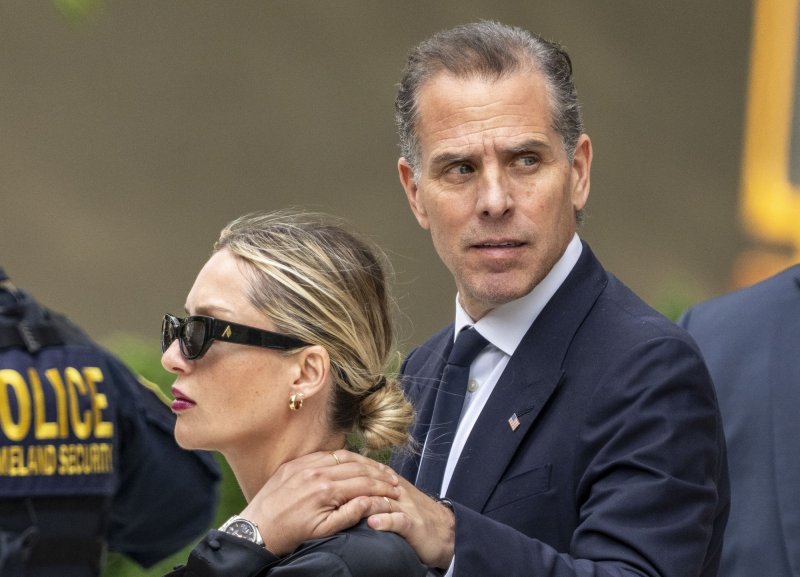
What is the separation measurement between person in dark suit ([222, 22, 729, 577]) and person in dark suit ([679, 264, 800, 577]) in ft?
1.17

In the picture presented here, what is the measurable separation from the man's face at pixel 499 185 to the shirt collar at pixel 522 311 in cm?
3

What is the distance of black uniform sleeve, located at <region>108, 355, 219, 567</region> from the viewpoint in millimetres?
3176

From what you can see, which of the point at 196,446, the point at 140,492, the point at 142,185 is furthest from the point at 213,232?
the point at 196,446

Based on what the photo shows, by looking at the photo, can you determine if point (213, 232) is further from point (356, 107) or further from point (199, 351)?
point (199, 351)

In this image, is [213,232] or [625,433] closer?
[625,433]

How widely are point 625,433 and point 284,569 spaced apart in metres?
0.65

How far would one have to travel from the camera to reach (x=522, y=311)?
2.86 metres

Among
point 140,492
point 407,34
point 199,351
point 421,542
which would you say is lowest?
point 140,492

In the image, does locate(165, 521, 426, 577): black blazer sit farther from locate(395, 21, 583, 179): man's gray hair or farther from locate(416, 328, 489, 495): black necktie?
locate(395, 21, 583, 179): man's gray hair

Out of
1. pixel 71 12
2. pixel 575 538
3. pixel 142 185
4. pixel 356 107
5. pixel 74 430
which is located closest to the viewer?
pixel 575 538

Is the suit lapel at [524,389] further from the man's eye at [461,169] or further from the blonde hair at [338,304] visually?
the man's eye at [461,169]

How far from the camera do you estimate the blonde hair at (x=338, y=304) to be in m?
2.52

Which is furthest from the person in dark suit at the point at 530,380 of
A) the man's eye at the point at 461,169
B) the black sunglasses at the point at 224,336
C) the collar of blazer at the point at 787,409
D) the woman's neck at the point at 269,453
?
the collar of blazer at the point at 787,409

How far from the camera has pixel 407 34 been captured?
7.64 meters
